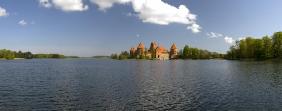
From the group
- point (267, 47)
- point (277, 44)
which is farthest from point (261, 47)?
point (277, 44)

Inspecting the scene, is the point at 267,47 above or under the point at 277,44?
under

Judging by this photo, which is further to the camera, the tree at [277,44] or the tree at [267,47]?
the tree at [267,47]

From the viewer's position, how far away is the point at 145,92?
4234 centimetres

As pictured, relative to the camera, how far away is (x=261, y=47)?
16838cm

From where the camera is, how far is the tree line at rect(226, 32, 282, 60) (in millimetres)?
160712

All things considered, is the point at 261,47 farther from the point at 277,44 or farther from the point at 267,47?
the point at 277,44

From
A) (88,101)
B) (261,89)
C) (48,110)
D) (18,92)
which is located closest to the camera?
(48,110)

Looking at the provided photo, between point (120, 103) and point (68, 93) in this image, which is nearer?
point (120, 103)

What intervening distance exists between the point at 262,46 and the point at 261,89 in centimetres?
13170

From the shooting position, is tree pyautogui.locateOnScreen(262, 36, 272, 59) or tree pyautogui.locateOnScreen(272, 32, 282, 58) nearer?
tree pyautogui.locateOnScreen(272, 32, 282, 58)

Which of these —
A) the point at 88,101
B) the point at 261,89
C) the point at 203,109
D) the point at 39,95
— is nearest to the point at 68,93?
the point at 39,95

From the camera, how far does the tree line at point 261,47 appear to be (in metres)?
161

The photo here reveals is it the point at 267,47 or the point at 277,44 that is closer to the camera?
the point at 277,44

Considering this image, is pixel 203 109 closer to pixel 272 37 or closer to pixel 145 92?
pixel 145 92
